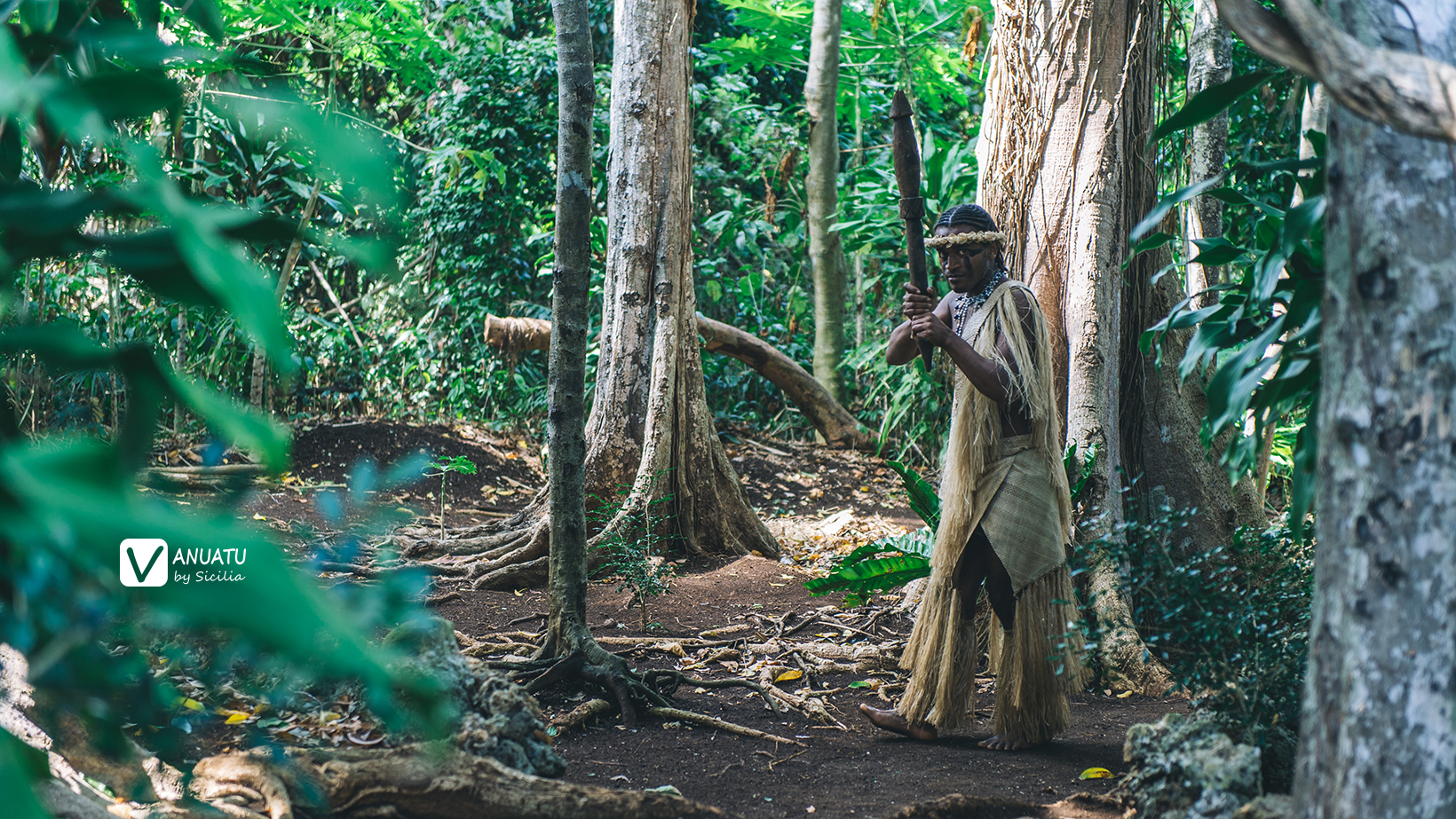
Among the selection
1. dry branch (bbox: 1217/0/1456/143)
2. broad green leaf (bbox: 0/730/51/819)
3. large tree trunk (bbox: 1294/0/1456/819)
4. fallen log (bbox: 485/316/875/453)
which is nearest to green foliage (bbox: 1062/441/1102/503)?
large tree trunk (bbox: 1294/0/1456/819)

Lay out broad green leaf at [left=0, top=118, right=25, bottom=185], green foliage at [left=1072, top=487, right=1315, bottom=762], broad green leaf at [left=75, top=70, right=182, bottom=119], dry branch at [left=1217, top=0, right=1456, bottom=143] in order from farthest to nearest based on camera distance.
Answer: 1. green foliage at [left=1072, top=487, right=1315, bottom=762]
2. broad green leaf at [left=0, top=118, right=25, bottom=185]
3. dry branch at [left=1217, top=0, right=1456, bottom=143]
4. broad green leaf at [left=75, top=70, right=182, bottom=119]

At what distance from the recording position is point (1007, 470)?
302cm

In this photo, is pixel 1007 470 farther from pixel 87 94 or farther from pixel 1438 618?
pixel 87 94

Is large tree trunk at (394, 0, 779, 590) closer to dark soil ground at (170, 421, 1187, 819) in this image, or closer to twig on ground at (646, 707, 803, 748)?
dark soil ground at (170, 421, 1187, 819)

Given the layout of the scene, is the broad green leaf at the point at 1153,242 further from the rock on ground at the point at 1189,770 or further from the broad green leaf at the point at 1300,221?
the rock on ground at the point at 1189,770

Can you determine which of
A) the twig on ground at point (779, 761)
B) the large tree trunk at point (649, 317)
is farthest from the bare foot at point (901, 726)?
the large tree trunk at point (649, 317)

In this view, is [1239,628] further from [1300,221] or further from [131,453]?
[131,453]

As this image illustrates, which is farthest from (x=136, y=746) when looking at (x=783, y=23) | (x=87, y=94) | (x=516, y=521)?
(x=783, y=23)

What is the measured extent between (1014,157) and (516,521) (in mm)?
3274

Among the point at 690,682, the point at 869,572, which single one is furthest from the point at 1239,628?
the point at 690,682

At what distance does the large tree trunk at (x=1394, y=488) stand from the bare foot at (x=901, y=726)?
1824 mm

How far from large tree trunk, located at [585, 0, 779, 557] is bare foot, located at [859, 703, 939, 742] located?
221cm

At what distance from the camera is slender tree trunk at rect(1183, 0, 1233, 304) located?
4.71 metres

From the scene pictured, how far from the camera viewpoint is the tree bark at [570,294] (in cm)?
312
